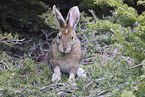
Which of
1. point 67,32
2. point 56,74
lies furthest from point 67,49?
point 56,74

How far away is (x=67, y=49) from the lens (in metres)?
3.27

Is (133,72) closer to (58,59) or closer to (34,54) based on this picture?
(58,59)

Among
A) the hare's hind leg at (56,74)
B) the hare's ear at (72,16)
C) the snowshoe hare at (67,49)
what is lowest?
the hare's hind leg at (56,74)

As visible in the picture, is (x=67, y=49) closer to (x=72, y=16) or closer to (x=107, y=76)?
(x=72, y=16)

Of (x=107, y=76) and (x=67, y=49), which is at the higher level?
(x=67, y=49)

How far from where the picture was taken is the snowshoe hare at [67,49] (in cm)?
330

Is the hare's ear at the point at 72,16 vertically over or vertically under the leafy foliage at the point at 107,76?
over

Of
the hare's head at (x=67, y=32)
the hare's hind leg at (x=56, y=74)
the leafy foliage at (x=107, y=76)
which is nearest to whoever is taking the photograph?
the leafy foliage at (x=107, y=76)

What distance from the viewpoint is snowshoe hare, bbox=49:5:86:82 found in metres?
3.30

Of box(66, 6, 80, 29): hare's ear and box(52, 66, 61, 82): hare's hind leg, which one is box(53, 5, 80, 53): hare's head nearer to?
box(66, 6, 80, 29): hare's ear

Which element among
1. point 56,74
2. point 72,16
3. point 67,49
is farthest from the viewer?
point 56,74

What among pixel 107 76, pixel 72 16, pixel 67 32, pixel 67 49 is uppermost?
pixel 72 16

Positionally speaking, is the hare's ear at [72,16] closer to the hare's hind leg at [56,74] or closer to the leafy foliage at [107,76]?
the leafy foliage at [107,76]

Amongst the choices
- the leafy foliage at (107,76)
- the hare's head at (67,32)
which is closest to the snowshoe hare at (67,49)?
the hare's head at (67,32)
